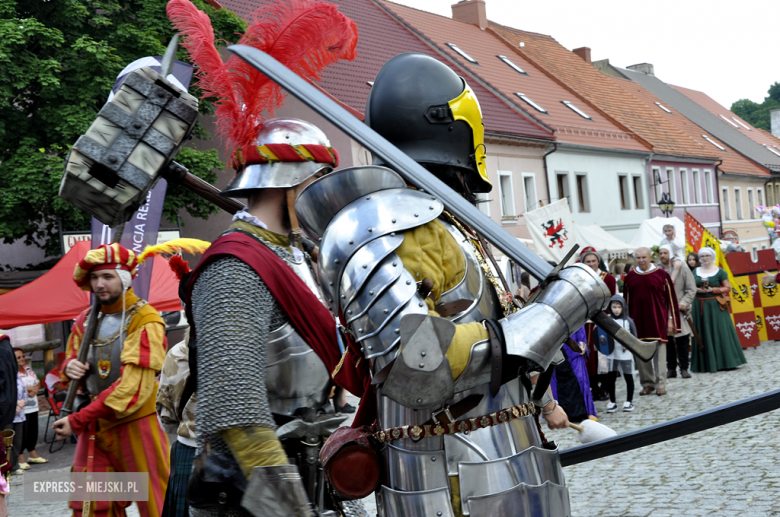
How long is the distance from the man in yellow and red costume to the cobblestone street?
1891 mm

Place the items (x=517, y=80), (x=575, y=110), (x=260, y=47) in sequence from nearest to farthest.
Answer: (x=260, y=47) → (x=517, y=80) → (x=575, y=110)

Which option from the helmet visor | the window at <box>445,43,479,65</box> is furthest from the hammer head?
the window at <box>445,43,479,65</box>

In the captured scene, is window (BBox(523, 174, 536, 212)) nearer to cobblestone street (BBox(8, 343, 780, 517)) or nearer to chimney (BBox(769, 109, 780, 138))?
cobblestone street (BBox(8, 343, 780, 517))

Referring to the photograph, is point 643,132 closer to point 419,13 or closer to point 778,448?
point 419,13

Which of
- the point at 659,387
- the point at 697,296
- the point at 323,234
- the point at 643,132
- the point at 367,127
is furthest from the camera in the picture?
the point at 643,132

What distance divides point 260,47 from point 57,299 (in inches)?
356

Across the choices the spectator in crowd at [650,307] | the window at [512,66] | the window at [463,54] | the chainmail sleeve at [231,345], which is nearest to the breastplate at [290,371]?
the chainmail sleeve at [231,345]

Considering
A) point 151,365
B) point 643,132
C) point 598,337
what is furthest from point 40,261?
point 643,132

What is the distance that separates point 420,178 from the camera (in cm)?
229

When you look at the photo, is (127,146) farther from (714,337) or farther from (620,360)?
(714,337)

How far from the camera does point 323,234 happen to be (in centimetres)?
220

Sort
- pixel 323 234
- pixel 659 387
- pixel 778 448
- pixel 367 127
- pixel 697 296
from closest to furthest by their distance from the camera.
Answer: pixel 323 234 < pixel 367 127 < pixel 778 448 < pixel 659 387 < pixel 697 296

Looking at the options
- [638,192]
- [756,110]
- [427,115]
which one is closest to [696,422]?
[427,115]

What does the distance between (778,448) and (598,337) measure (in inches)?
121
